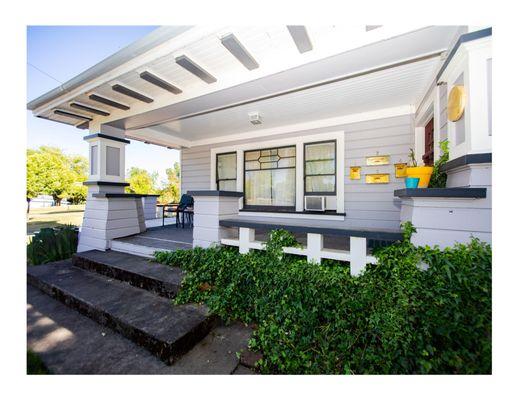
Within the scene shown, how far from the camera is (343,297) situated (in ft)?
5.37

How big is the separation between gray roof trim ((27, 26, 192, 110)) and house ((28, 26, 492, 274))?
13 mm

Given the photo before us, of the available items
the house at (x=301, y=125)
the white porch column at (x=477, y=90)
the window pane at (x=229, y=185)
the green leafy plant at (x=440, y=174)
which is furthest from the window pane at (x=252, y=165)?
the white porch column at (x=477, y=90)

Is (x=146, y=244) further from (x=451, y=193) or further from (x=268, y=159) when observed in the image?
(x=451, y=193)

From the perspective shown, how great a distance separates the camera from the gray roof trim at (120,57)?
196 centimetres

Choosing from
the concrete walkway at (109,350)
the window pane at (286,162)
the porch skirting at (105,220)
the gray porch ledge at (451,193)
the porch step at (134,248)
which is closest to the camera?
the gray porch ledge at (451,193)

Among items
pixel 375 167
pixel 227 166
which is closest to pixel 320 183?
pixel 375 167

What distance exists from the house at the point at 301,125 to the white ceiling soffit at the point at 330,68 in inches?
0.5

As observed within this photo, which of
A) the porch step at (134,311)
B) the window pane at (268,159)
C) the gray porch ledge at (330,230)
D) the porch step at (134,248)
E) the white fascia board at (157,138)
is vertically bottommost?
the porch step at (134,311)

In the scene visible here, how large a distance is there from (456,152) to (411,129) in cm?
203

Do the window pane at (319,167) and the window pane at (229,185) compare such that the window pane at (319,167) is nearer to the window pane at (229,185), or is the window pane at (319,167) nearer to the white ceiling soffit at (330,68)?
the window pane at (229,185)

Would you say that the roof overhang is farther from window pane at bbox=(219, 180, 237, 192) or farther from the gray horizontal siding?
window pane at bbox=(219, 180, 237, 192)

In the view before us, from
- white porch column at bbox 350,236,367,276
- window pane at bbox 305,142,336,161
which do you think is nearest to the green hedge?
white porch column at bbox 350,236,367,276
